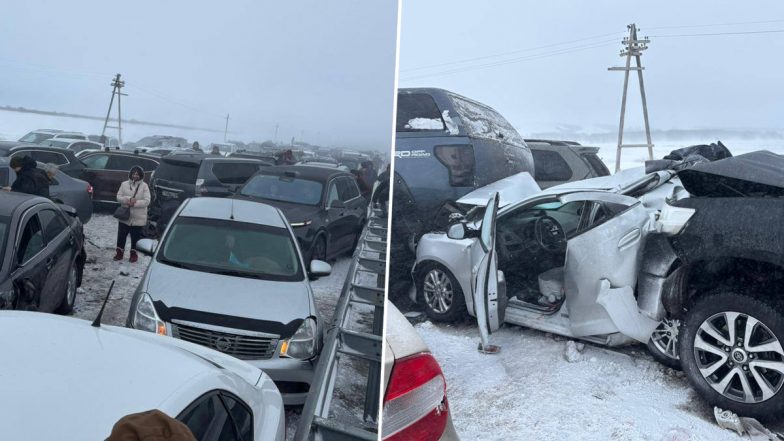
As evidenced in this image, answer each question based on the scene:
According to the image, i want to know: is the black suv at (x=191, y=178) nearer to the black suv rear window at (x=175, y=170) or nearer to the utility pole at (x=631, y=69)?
the black suv rear window at (x=175, y=170)

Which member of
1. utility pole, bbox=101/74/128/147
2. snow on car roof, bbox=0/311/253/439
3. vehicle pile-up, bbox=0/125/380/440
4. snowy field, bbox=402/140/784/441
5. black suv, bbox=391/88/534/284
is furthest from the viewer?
black suv, bbox=391/88/534/284

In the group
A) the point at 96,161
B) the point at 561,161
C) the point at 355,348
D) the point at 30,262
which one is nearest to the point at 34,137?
the point at 96,161

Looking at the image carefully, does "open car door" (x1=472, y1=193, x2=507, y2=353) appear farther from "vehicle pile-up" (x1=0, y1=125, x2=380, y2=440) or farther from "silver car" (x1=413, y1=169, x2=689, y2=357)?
"vehicle pile-up" (x1=0, y1=125, x2=380, y2=440)

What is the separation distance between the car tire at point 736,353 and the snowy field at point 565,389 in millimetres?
44

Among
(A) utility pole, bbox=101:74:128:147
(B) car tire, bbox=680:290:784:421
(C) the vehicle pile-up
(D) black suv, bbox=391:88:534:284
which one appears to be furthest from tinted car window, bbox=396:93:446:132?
(B) car tire, bbox=680:290:784:421

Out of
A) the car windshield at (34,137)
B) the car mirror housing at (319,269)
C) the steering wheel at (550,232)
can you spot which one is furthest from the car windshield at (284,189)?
the steering wheel at (550,232)

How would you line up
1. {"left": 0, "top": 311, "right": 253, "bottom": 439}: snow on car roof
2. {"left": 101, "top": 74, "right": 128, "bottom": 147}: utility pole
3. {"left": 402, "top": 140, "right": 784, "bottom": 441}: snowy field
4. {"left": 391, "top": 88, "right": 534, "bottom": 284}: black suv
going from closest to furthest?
{"left": 0, "top": 311, "right": 253, "bottom": 439}: snow on car roof → {"left": 101, "top": 74, "right": 128, "bottom": 147}: utility pole → {"left": 402, "top": 140, "right": 784, "bottom": 441}: snowy field → {"left": 391, "top": 88, "right": 534, "bottom": 284}: black suv

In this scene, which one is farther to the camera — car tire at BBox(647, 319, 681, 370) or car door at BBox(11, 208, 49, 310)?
car tire at BBox(647, 319, 681, 370)

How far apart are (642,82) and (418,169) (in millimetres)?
489

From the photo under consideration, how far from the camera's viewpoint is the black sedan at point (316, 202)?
1243 mm

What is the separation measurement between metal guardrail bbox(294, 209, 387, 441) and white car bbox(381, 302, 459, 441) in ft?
0.14

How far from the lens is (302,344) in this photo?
1196 millimetres

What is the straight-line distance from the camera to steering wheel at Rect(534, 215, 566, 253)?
1.41 m

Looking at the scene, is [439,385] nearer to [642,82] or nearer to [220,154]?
[220,154]
